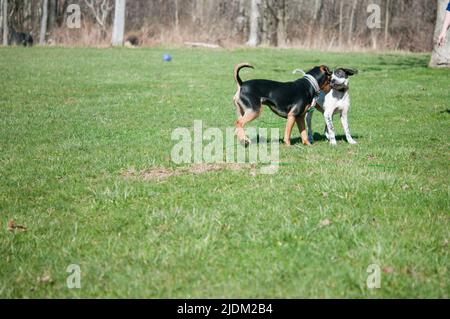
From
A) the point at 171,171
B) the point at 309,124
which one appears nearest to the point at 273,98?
the point at 309,124

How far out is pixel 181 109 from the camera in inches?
482

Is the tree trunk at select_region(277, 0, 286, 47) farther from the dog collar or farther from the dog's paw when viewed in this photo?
the dog's paw

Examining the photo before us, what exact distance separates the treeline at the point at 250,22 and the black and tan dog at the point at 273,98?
2462cm

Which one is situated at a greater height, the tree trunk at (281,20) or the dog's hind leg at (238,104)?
the tree trunk at (281,20)

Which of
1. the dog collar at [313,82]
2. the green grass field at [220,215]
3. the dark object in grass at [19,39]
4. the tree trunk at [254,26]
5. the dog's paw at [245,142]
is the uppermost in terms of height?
the tree trunk at [254,26]

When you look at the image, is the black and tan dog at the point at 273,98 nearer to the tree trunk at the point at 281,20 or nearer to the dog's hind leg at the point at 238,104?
the dog's hind leg at the point at 238,104

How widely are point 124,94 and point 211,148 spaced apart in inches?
286

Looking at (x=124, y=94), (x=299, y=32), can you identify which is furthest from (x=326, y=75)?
(x=299, y=32)

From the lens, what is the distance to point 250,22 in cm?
3741

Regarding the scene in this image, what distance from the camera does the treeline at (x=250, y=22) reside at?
3400 cm

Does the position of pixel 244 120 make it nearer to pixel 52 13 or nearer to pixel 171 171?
pixel 171 171

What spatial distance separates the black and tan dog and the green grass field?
0.65 metres

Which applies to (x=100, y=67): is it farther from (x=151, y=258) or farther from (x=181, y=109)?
(x=151, y=258)

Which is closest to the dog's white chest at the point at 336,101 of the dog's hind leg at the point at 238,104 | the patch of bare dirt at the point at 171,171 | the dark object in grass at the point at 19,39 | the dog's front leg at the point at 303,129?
the dog's front leg at the point at 303,129
